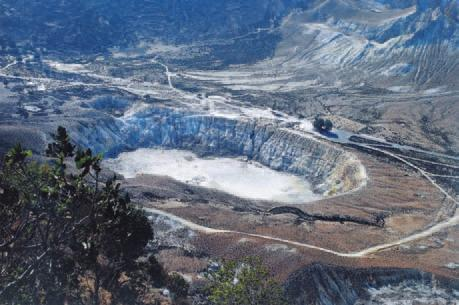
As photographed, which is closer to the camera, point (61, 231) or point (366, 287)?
point (61, 231)

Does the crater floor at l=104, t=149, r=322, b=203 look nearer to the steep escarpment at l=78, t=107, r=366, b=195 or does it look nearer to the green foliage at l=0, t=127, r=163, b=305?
the steep escarpment at l=78, t=107, r=366, b=195

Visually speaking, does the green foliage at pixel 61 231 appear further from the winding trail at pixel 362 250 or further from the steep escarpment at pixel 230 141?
the steep escarpment at pixel 230 141

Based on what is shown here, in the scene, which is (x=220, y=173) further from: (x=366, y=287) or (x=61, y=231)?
(x=61, y=231)

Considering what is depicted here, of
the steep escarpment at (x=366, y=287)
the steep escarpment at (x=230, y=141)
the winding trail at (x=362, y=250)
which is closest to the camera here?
the steep escarpment at (x=366, y=287)

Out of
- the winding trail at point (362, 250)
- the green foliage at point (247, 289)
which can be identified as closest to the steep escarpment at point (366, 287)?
the winding trail at point (362, 250)

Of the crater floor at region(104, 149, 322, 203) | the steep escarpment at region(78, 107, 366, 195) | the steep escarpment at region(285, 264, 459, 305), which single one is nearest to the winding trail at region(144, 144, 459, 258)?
the steep escarpment at region(285, 264, 459, 305)

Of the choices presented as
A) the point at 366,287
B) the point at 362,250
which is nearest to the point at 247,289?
the point at 366,287

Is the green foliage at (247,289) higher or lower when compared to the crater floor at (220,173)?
higher
